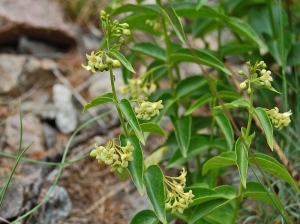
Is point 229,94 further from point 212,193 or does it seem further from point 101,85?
point 101,85

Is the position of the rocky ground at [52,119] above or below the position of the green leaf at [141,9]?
below

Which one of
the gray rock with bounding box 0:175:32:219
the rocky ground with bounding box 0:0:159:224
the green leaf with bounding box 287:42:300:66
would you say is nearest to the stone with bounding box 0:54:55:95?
the rocky ground with bounding box 0:0:159:224

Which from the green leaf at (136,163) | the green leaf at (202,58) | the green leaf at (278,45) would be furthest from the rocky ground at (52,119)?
the green leaf at (278,45)

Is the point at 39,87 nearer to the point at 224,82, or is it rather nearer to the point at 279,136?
the point at 224,82

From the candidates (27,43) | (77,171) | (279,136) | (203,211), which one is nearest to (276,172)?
(203,211)

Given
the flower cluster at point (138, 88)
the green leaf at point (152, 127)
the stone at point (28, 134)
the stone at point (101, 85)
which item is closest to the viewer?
the green leaf at point (152, 127)


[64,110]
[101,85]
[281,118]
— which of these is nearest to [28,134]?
[64,110]

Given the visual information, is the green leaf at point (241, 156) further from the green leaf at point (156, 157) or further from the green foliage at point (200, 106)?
the green leaf at point (156, 157)
